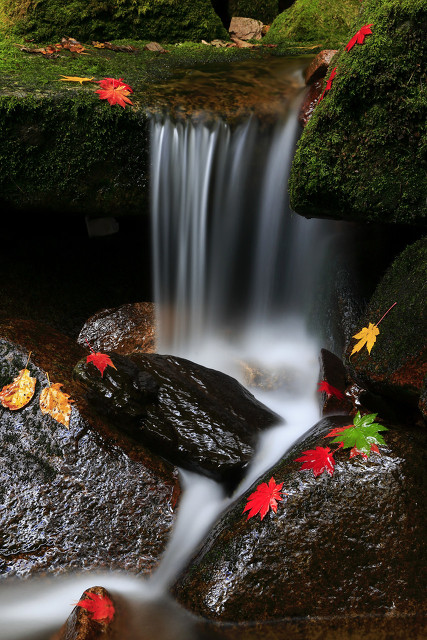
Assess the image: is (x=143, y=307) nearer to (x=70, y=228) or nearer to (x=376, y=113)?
(x=70, y=228)

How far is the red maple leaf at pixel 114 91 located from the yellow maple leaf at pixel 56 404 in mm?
2474

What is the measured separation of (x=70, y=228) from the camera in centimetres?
484

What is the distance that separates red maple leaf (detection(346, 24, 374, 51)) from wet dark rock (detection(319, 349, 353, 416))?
2063 millimetres

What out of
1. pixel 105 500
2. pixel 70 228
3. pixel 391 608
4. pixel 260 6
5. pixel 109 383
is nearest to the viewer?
pixel 391 608

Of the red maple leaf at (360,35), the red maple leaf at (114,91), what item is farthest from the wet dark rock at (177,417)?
the red maple leaf at (360,35)

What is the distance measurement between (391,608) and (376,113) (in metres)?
2.72

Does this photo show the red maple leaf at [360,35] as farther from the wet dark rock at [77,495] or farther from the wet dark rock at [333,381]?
the wet dark rock at [77,495]

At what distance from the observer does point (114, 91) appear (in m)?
4.39

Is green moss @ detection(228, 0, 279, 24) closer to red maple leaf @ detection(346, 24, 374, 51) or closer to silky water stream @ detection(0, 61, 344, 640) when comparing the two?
silky water stream @ detection(0, 61, 344, 640)

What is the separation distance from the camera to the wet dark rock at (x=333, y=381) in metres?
3.47

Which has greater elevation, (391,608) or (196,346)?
(391,608)

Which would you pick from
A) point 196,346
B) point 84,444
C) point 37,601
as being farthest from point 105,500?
point 196,346

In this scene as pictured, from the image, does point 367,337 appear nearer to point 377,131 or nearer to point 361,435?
point 361,435

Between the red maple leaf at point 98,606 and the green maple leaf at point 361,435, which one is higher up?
the green maple leaf at point 361,435
